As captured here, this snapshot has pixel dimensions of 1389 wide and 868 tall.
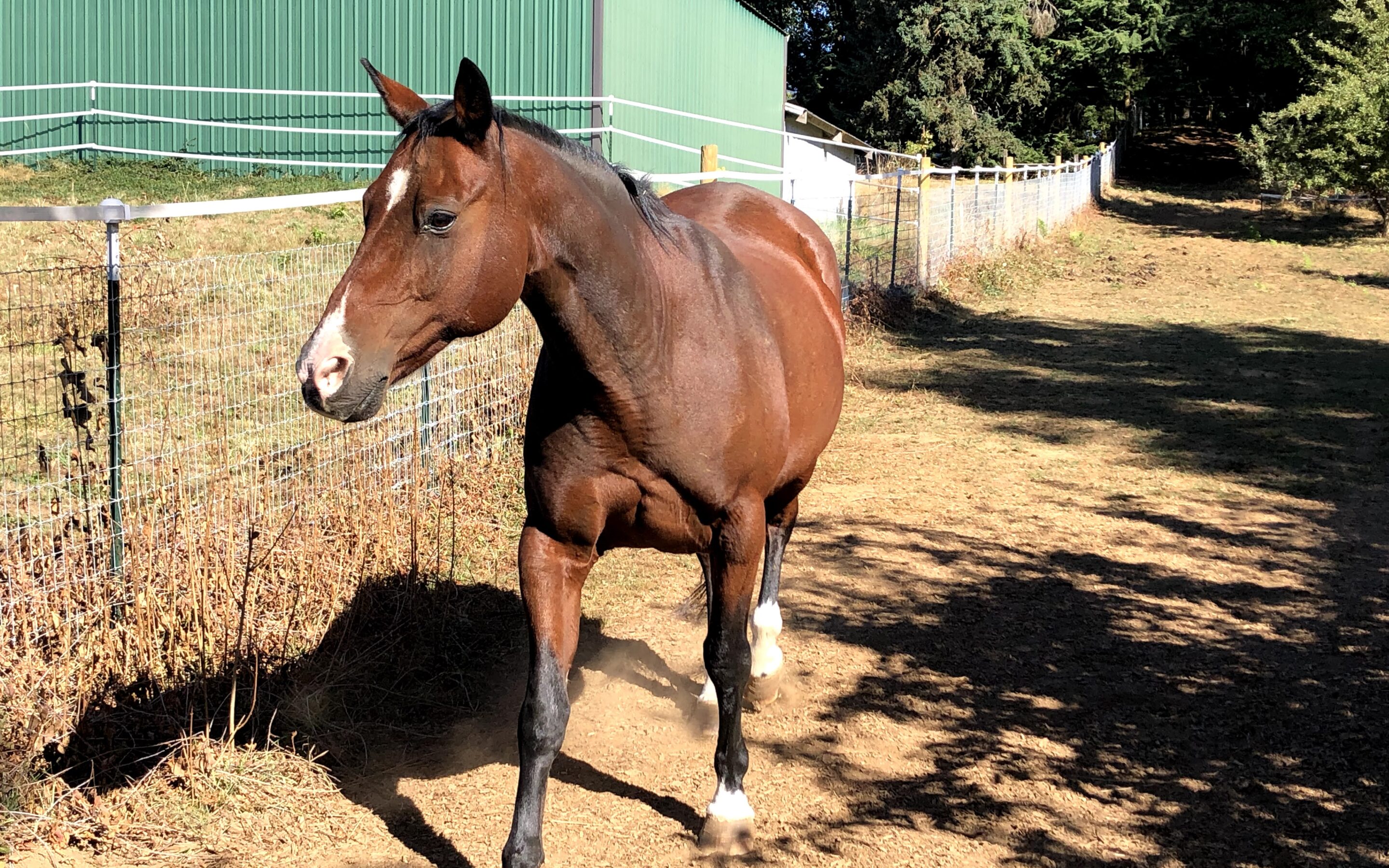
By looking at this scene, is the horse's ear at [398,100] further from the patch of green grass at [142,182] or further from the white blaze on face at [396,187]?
the patch of green grass at [142,182]

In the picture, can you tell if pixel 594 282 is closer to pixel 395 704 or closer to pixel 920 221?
pixel 395 704

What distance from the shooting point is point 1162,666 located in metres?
5.01

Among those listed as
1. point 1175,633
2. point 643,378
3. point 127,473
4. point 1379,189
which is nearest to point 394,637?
point 127,473

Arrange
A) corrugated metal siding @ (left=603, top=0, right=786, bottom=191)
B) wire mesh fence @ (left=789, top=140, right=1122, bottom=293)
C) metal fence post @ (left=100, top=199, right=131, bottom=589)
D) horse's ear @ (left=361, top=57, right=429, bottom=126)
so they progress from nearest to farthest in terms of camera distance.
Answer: horse's ear @ (left=361, top=57, right=429, bottom=126) → metal fence post @ (left=100, top=199, right=131, bottom=589) → wire mesh fence @ (left=789, top=140, right=1122, bottom=293) → corrugated metal siding @ (left=603, top=0, right=786, bottom=191)

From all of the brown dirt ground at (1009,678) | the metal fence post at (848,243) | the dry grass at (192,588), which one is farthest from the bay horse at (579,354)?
the metal fence post at (848,243)

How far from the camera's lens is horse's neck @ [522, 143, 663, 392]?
3.01 meters

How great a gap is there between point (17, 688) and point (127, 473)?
3.06 feet

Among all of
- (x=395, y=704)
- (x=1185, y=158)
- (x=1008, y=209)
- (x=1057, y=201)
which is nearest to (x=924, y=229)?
(x=1008, y=209)

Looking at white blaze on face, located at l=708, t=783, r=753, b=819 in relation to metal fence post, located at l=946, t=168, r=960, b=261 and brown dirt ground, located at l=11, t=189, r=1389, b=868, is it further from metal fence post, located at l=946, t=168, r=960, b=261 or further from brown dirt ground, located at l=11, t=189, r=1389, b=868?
metal fence post, located at l=946, t=168, r=960, b=261

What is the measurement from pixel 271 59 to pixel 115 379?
52.8 ft

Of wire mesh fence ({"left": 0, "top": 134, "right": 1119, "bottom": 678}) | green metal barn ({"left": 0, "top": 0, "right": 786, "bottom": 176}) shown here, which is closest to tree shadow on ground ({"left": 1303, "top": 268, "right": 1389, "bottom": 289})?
green metal barn ({"left": 0, "top": 0, "right": 786, "bottom": 176})

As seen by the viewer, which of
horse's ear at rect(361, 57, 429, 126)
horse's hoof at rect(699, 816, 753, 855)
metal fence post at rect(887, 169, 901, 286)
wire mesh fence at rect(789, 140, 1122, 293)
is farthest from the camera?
metal fence post at rect(887, 169, 901, 286)

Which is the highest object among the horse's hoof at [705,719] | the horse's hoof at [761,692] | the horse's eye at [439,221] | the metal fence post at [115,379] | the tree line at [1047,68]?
the tree line at [1047,68]

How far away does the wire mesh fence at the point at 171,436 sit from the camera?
404 centimetres
